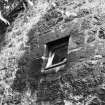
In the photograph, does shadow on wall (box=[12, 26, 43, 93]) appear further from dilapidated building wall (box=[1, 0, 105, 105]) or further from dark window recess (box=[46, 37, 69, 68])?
dark window recess (box=[46, 37, 69, 68])

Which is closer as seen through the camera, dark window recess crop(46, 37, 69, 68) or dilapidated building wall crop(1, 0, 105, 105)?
dilapidated building wall crop(1, 0, 105, 105)

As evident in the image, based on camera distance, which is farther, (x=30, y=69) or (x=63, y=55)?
(x=30, y=69)

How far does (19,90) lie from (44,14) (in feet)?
4.96

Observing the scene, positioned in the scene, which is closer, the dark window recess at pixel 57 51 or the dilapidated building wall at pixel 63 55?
the dilapidated building wall at pixel 63 55

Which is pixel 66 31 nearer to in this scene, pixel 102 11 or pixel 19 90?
pixel 102 11

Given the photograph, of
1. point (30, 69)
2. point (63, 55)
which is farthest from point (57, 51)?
point (30, 69)

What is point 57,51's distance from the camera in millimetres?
→ 4664

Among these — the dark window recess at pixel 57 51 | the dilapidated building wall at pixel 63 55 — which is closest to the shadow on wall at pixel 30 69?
the dilapidated building wall at pixel 63 55

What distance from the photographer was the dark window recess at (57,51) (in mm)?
4512

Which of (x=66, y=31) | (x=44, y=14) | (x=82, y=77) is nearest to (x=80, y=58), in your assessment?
(x=82, y=77)

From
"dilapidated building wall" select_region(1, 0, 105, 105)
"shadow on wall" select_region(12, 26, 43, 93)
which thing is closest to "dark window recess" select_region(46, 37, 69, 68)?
"dilapidated building wall" select_region(1, 0, 105, 105)

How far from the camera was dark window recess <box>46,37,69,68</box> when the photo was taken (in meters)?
4.51

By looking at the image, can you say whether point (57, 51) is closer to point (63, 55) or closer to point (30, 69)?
point (63, 55)

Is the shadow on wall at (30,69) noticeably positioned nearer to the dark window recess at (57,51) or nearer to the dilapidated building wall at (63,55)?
the dilapidated building wall at (63,55)
